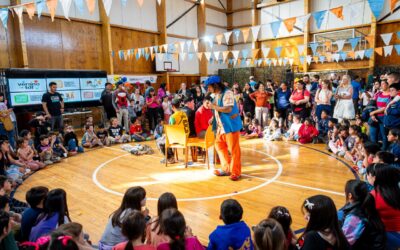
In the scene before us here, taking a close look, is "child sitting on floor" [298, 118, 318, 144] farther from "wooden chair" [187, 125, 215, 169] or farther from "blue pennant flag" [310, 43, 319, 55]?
"blue pennant flag" [310, 43, 319, 55]

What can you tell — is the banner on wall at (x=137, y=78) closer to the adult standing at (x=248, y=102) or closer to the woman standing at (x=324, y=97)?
the adult standing at (x=248, y=102)

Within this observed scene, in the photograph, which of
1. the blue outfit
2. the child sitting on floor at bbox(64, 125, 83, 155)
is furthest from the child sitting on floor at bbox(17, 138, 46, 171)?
the blue outfit

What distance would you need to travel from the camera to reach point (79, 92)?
34.0 feet

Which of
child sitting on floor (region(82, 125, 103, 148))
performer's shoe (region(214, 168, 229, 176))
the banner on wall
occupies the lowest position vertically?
performer's shoe (region(214, 168, 229, 176))

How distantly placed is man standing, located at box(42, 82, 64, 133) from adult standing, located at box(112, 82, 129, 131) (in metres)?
1.72

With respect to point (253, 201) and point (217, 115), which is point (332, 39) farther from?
point (253, 201)

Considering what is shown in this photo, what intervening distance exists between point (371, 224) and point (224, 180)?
2613 mm

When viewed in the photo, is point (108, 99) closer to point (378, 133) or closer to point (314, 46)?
point (378, 133)

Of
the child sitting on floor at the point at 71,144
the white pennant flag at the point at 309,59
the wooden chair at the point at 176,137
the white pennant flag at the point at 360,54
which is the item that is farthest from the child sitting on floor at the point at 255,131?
the white pennant flag at the point at 309,59

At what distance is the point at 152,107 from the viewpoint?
897cm

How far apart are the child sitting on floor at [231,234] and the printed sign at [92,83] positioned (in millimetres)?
9857

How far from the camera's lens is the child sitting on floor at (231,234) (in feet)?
6.05

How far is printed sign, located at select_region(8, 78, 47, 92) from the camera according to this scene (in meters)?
8.39

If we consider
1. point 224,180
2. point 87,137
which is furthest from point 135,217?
point 87,137
